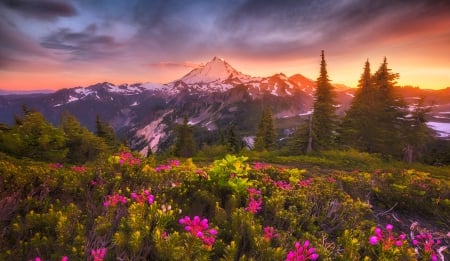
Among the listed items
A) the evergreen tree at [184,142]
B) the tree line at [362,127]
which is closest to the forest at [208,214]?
the tree line at [362,127]

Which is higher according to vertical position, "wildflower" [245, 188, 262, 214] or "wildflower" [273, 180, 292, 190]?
"wildflower" [245, 188, 262, 214]

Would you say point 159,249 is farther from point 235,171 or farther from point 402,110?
point 402,110

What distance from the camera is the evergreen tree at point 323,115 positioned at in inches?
1147

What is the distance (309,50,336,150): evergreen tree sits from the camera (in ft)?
95.6

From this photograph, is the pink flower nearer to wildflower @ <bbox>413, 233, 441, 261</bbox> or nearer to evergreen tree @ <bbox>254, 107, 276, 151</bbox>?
wildflower @ <bbox>413, 233, 441, 261</bbox>

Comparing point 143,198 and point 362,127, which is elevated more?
point 143,198

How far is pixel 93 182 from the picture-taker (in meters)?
4.16

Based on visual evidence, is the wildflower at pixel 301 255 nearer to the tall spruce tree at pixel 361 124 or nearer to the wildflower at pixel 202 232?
the wildflower at pixel 202 232

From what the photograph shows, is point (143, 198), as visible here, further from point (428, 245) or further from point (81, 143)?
point (81, 143)

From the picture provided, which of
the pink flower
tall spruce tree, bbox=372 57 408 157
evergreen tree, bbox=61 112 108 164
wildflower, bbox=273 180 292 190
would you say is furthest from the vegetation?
the pink flower

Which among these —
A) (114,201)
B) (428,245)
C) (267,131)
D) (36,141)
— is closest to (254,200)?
(114,201)

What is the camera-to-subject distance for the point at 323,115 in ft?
103

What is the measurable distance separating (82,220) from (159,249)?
130cm

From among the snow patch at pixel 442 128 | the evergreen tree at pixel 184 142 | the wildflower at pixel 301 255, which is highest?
the wildflower at pixel 301 255
